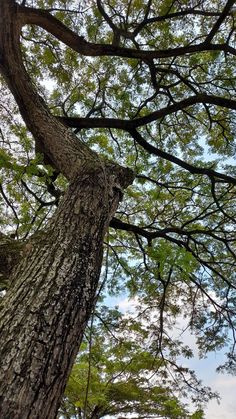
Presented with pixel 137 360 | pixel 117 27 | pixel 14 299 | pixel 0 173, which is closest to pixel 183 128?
pixel 117 27

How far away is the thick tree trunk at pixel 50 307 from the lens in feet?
3.90

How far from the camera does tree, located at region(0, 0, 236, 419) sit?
1.47 meters

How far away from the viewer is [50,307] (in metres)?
1.47

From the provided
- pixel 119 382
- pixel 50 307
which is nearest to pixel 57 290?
pixel 50 307

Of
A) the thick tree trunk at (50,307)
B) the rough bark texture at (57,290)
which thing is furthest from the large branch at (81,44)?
the thick tree trunk at (50,307)

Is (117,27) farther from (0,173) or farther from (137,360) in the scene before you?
(137,360)

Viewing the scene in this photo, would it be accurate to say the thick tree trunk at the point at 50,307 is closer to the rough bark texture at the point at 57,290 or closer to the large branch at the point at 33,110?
the rough bark texture at the point at 57,290

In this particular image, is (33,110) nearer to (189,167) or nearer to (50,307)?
(189,167)

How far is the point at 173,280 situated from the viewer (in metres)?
5.65

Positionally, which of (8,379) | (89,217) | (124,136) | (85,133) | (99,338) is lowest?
(8,379)

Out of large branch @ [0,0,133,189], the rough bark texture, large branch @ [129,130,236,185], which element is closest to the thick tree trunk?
the rough bark texture

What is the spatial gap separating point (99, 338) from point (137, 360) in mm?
1027

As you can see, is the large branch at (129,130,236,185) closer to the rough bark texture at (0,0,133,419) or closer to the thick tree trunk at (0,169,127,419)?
the rough bark texture at (0,0,133,419)

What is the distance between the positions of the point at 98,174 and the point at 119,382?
23.7ft
